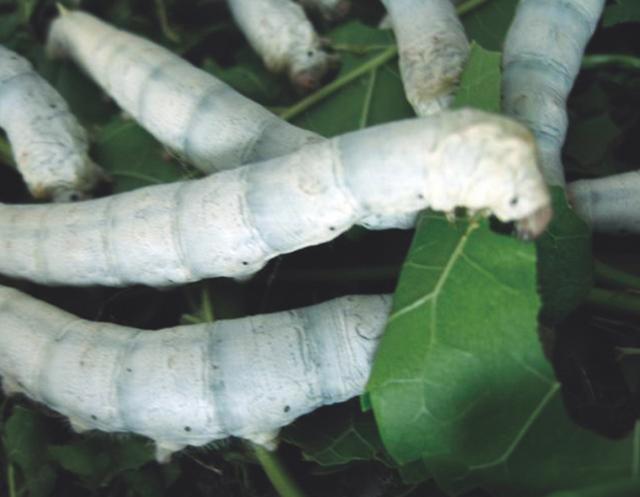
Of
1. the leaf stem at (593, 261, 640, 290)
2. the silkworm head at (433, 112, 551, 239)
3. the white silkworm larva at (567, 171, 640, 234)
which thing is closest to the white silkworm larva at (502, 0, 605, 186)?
the white silkworm larva at (567, 171, 640, 234)

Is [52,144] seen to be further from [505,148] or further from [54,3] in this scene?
[505,148]

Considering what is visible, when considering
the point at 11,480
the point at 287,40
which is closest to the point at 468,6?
the point at 287,40

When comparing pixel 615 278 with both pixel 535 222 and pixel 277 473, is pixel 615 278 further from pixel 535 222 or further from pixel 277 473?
pixel 277 473

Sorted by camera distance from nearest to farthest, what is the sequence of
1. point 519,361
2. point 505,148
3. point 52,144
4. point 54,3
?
point 505,148 < point 519,361 < point 52,144 < point 54,3

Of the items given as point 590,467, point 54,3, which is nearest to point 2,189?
point 54,3

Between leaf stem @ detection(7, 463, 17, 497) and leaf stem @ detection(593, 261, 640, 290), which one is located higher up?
leaf stem @ detection(593, 261, 640, 290)

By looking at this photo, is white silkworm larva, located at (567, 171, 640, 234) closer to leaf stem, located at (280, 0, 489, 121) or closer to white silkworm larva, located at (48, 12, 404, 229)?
white silkworm larva, located at (48, 12, 404, 229)

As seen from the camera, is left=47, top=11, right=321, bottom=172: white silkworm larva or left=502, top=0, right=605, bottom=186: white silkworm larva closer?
left=502, top=0, right=605, bottom=186: white silkworm larva
